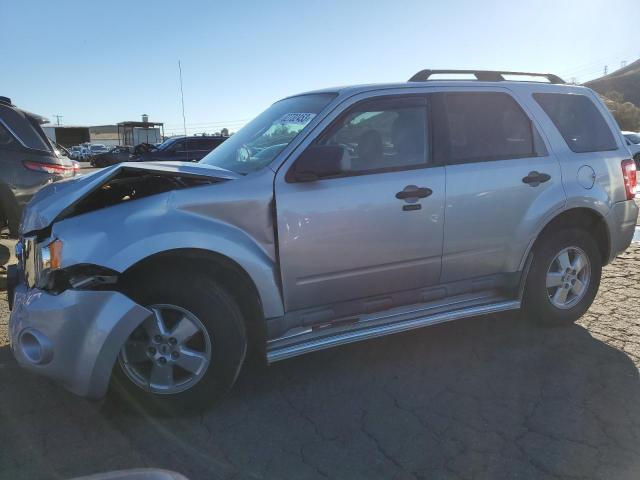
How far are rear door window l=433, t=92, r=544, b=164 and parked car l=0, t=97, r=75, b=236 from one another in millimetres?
4849

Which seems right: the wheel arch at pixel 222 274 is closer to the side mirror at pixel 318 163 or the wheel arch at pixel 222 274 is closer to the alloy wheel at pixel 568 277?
the side mirror at pixel 318 163

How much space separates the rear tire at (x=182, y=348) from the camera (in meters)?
2.79

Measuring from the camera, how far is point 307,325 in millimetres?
3258

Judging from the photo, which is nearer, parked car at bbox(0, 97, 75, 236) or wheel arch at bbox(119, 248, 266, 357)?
wheel arch at bbox(119, 248, 266, 357)

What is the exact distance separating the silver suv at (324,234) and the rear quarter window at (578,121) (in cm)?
2

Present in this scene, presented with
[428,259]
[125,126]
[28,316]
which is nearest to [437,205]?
[428,259]

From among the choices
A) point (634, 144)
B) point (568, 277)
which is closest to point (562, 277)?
point (568, 277)

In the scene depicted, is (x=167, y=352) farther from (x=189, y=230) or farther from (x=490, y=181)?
(x=490, y=181)

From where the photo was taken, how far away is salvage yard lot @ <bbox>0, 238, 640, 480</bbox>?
8.31 feet

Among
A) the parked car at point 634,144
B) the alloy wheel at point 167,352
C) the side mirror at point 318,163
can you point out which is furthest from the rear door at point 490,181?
the parked car at point 634,144

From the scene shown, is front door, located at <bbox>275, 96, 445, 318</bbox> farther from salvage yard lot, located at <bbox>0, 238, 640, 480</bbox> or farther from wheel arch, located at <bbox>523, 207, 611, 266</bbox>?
wheel arch, located at <bbox>523, 207, 611, 266</bbox>

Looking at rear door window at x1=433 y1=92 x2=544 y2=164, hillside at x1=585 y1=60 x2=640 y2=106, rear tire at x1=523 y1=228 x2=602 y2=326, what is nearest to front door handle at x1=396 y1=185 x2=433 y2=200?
rear door window at x1=433 y1=92 x2=544 y2=164

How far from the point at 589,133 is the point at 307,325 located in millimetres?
2894

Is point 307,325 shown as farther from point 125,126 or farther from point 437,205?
point 125,126
